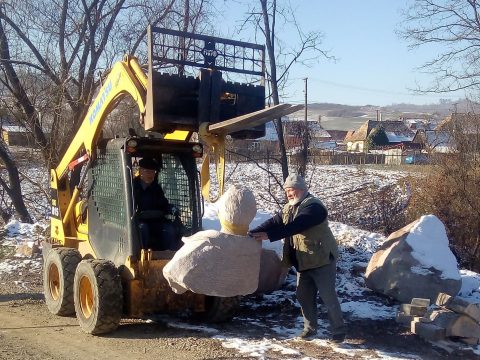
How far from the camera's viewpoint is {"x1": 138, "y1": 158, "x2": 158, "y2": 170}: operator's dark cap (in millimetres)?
7059

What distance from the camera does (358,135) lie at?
251 feet

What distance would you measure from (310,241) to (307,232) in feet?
0.32

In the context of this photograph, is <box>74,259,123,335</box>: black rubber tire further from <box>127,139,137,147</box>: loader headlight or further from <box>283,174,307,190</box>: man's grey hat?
<box>283,174,307,190</box>: man's grey hat

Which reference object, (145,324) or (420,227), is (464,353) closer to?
(420,227)

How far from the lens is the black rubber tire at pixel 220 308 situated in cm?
689

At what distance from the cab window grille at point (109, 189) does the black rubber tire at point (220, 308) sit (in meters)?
Answer: 1.34

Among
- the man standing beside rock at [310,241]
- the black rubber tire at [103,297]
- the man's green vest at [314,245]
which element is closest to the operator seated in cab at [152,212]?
the black rubber tire at [103,297]

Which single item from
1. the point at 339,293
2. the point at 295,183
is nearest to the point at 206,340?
the point at 295,183

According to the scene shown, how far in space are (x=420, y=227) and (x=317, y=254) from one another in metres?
2.88

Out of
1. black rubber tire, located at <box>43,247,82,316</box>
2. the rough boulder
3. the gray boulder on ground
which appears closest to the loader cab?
black rubber tire, located at <box>43,247,82,316</box>

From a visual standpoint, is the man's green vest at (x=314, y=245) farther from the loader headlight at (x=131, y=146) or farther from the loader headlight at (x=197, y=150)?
the loader headlight at (x=131, y=146)

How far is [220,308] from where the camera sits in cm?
691

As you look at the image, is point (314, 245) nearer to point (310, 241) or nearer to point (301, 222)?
point (310, 241)

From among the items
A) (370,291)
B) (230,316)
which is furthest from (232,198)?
(370,291)
